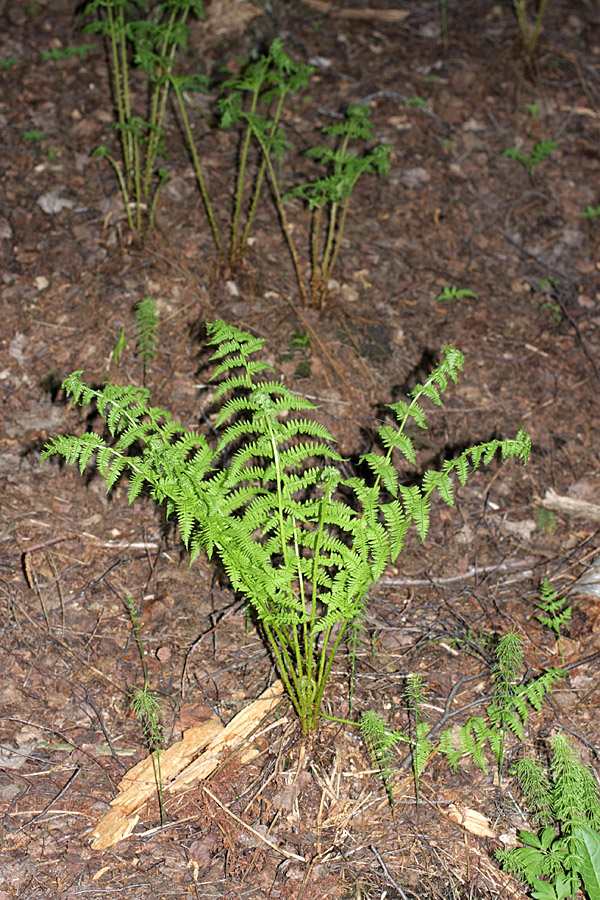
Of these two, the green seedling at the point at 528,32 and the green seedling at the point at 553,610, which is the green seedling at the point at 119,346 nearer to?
the green seedling at the point at 553,610

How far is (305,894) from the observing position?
2.34 metres

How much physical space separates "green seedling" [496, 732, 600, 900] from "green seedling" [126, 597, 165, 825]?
44.6 inches

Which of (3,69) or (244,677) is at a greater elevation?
(3,69)

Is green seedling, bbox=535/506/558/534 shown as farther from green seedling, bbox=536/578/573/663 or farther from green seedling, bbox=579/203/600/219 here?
green seedling, bbox=579/203/600/219

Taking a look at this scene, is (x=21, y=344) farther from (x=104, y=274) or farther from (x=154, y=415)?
(x=154, y=415)

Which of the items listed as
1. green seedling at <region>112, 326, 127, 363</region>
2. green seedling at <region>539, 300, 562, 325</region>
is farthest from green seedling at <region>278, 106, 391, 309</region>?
green seedling at <region>539, 300, 562, 325</region>

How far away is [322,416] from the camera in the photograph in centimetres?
380

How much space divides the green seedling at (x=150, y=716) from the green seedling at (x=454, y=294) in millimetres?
2568

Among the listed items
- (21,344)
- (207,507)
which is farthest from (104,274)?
(207,507)

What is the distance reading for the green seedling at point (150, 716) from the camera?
2568 millimetres

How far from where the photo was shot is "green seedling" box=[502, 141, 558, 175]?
5156mm

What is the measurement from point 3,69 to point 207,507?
4.18 meters

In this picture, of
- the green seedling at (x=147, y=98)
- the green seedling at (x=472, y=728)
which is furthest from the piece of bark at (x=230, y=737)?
the green seedling at (x=147, y=98)

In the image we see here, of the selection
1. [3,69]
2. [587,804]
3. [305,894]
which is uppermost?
[3,69]
